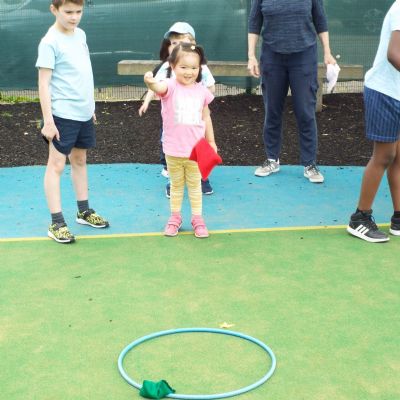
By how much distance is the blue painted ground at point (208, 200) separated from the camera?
595 centimetres

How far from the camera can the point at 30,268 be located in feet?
16.4

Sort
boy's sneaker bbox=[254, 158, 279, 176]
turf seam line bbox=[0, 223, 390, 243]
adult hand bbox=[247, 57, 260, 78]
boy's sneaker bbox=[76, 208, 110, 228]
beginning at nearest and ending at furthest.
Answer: turf seam line bbox=[0, 223, 390, 243], boy's sneaker bbox=[76, 208, 110, 228], adult hand bbox=[247, 57, 260, 78], boy's sneaker bbox=[254, 158, 279, 176]

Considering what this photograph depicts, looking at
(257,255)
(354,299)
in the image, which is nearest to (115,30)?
(257,255)

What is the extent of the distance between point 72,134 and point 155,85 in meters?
0.68

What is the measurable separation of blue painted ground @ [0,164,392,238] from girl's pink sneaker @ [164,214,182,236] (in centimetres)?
13

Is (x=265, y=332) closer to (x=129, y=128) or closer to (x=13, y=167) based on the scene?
(x=13, y=167)

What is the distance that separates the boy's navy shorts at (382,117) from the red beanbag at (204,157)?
1.03 m

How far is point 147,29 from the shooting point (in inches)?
436

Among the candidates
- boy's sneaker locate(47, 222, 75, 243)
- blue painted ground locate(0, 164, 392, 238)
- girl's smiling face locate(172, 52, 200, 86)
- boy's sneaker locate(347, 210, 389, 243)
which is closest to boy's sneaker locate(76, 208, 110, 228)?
blue painted ground locate(0, 164, 392, 238)

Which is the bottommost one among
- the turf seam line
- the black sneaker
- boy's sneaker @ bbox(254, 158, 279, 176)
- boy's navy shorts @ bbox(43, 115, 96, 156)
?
boy's sneaker @ bbox(254, 158, 279, 176)

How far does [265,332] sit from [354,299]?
684 millimetres

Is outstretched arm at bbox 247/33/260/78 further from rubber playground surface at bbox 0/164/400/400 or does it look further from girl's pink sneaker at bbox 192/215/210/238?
girl's pink sneaker at bbox 192/215/210/238

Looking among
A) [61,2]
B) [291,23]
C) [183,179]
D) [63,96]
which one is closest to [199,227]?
[183,179]

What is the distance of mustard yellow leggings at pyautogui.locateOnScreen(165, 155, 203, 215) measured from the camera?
559cm
